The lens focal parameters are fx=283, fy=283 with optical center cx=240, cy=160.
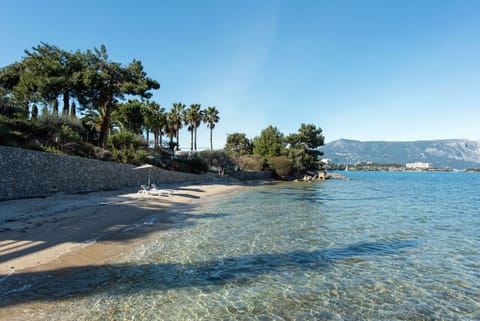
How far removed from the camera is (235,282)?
665cm

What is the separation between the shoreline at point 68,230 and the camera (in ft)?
23.3

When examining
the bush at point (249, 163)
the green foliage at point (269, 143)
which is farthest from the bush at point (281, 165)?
the green foliage at point (269, 143)

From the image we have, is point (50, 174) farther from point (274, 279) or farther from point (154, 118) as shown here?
point (154, 118)

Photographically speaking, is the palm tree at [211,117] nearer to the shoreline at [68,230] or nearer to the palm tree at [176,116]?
the palm tree at [176,116]

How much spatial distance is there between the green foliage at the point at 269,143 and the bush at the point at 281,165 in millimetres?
7463

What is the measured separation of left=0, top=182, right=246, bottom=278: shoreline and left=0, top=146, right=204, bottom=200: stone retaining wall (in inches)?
35.0

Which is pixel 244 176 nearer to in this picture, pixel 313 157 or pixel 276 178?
pixel 276 178

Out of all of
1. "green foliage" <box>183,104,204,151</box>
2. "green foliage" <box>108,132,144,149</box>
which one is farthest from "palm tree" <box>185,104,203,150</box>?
"green foliage" <box>108,132,144,149</box>

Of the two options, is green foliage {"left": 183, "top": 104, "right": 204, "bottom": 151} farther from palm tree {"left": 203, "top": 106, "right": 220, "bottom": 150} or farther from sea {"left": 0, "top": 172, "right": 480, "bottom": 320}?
sea {"left": 0, "top": 172, "right": 480, "bottom": 320}

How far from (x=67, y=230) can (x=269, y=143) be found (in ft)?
211

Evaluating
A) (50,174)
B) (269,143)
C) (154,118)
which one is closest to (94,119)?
(154,118)

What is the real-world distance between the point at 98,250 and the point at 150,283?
115 inches

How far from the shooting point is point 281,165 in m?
62.5

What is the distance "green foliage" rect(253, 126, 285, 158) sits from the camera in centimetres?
7112
